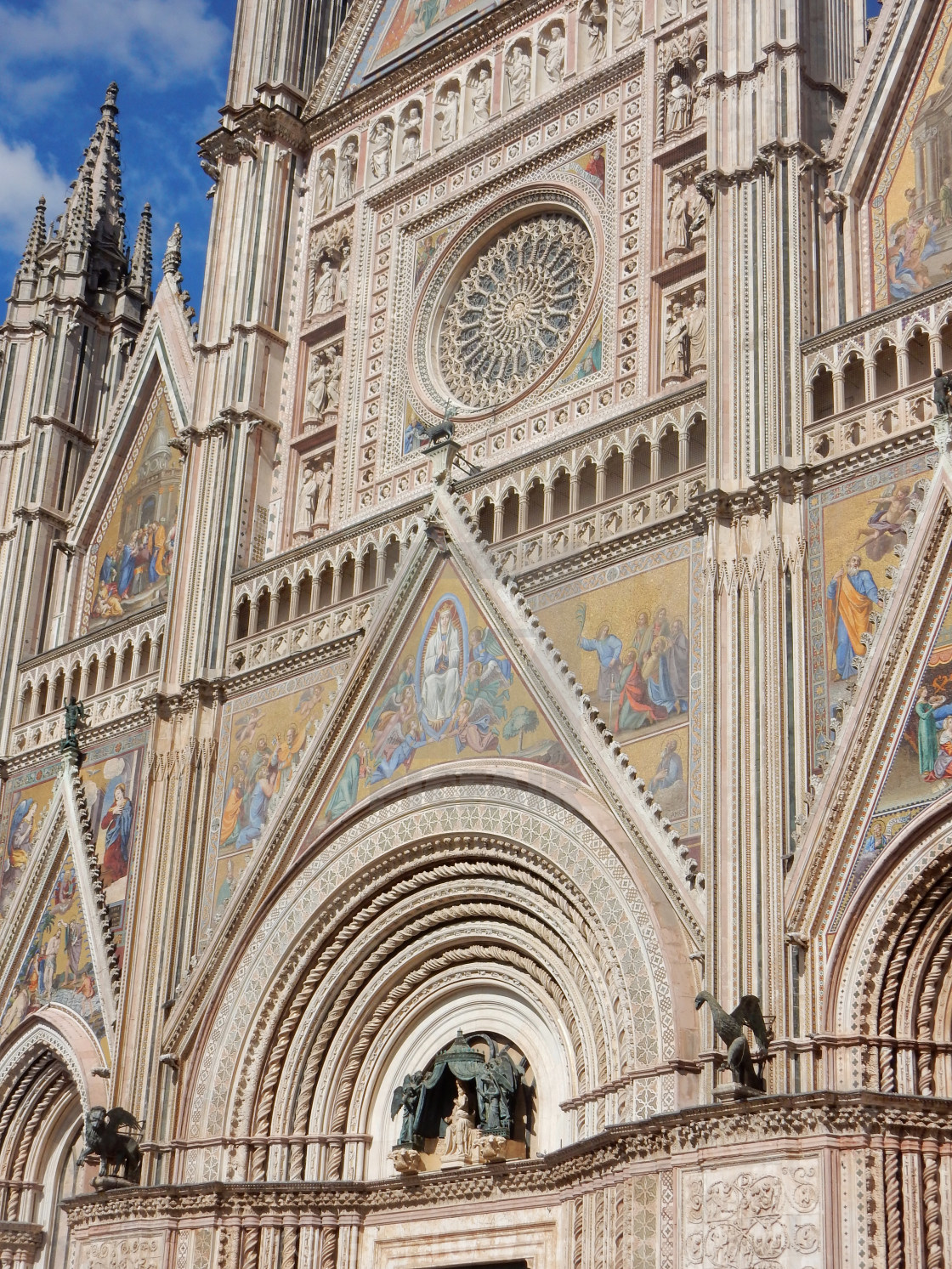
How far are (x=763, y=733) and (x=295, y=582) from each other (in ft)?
21.8

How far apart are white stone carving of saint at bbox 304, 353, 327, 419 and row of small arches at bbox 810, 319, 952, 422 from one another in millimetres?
7105

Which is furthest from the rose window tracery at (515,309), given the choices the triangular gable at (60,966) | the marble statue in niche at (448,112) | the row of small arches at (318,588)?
the triangular gable at (60,966)

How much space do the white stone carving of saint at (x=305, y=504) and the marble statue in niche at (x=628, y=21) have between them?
5.56m

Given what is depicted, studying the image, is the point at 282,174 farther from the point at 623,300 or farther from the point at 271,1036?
the point at 271,1036

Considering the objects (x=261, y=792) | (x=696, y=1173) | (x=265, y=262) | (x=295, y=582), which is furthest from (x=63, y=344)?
(x=696, y=1173)

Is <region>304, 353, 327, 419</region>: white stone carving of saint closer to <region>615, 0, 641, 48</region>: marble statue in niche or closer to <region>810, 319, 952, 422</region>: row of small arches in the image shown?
<region>615, 0, 641, 48</region>: marble statue in niche

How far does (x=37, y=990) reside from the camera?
20.0 meters

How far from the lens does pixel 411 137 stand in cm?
2208

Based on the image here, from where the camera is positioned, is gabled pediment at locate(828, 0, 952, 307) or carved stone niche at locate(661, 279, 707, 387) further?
carved stone niche at locate(661, 279, 707, 387)

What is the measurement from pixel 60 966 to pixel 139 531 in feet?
17.2

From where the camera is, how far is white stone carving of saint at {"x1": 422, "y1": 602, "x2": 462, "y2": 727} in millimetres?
17438

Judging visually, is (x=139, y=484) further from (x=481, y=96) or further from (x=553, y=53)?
(x=553, y=53)

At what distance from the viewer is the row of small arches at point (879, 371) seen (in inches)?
598

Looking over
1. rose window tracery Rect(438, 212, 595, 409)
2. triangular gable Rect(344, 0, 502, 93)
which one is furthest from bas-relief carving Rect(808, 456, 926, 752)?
triangular gable Rect(344, 0, 502, 93)
